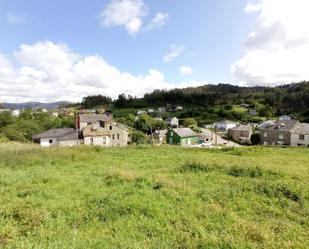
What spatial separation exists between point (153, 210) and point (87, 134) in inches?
1357

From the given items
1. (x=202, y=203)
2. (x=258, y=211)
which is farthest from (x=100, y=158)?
(x=258, y=211)

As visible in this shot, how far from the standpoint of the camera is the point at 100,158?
17141 millimetres

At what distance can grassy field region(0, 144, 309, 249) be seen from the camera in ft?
17.5

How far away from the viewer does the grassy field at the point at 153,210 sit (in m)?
5.35

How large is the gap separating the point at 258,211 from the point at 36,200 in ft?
21.8

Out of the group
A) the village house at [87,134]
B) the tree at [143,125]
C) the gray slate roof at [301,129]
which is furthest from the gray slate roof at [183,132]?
the gray slate roof at [301,129]

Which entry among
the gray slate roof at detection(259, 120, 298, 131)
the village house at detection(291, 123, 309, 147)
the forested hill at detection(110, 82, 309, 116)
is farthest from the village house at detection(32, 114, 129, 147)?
the forested hill at detection(110, 82, 309, 116)

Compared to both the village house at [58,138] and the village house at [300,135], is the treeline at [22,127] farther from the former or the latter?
the village house at [300,135]

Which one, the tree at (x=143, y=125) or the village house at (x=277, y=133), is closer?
the village house at (x=277, y=133)

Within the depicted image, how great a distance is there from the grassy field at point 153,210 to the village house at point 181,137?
133 ft

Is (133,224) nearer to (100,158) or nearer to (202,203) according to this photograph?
(202,203)

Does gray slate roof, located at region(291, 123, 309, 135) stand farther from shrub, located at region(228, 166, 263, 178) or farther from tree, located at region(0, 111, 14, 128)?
tree, located at region(0, 111, 14, 128)

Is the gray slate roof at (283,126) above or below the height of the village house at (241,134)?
above

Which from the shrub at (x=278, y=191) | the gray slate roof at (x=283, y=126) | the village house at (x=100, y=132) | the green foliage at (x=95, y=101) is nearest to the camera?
the shrub at (x=278, y=191)
